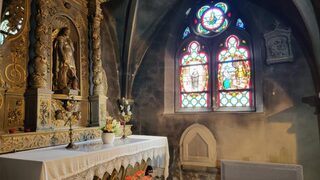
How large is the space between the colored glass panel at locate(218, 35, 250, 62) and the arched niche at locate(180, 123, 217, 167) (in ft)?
6.10

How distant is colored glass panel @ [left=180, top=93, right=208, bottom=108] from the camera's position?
6.22m

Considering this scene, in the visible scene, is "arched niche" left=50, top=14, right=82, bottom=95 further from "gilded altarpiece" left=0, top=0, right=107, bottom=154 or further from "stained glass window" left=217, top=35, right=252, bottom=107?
"stained glass window" left=217, top=35, right=252, bottom=107

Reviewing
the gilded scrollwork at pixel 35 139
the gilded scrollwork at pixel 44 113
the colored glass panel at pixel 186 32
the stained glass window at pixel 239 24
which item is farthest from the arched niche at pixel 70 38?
the stained glass window at pixel 239 24

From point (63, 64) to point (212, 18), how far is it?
3.92 m

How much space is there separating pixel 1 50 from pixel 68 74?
1306 millimetres

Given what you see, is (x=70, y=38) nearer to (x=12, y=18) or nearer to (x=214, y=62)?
(x=12, y=18)

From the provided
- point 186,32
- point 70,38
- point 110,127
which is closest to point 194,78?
point 186,32

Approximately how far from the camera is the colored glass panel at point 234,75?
5.82 meters

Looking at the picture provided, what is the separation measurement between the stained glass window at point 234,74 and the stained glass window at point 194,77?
1.23ft

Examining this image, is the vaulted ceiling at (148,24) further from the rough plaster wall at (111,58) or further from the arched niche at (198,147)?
the arched niche at (198,147)

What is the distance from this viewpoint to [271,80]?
5.34 metres

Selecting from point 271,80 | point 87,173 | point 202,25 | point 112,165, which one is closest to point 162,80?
point 202,25

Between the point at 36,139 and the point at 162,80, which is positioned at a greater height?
the point at 162,80

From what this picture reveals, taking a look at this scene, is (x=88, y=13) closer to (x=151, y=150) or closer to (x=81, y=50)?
(x=81, y=50)
